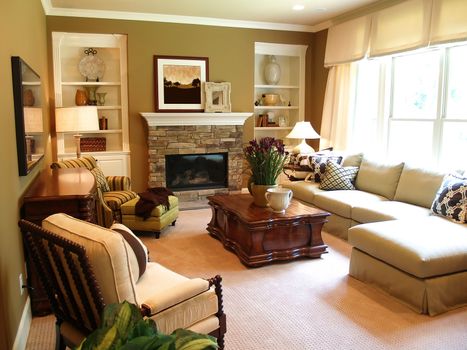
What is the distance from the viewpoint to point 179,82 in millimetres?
6707

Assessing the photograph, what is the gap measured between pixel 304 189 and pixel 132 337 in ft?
14.6

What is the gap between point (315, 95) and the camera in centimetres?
Result: 749

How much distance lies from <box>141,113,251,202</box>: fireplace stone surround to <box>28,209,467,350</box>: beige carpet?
2.40 m

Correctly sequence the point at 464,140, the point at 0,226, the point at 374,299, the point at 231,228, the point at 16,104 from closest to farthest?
1. the point at 0,226
2. the point at 16,104
3. the point at 374,299
4. the point at 231,228
5. the point at 464,140

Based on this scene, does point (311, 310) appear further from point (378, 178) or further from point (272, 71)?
point (272, 71)

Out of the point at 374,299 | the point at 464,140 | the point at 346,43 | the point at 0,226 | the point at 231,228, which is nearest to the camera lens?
the point at 0,226

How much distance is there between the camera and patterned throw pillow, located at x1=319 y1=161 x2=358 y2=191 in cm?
538

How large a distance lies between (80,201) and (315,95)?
5.34 m

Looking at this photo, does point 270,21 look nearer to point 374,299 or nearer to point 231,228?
point 231,228

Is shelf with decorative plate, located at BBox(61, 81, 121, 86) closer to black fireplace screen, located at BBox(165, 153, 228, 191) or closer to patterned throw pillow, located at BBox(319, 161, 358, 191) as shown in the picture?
black fireplace screen, located at BBox(165, 153, 228, 191)

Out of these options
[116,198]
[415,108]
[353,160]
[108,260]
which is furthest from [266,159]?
[108,260]

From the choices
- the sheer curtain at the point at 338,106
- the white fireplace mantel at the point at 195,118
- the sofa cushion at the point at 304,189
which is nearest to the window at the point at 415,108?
the sheer curtain at the point at 338,106

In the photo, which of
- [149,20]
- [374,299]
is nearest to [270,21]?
[149,20]

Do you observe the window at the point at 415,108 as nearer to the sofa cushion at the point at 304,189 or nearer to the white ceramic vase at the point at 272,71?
the sofa cushion at the point at 304,189
